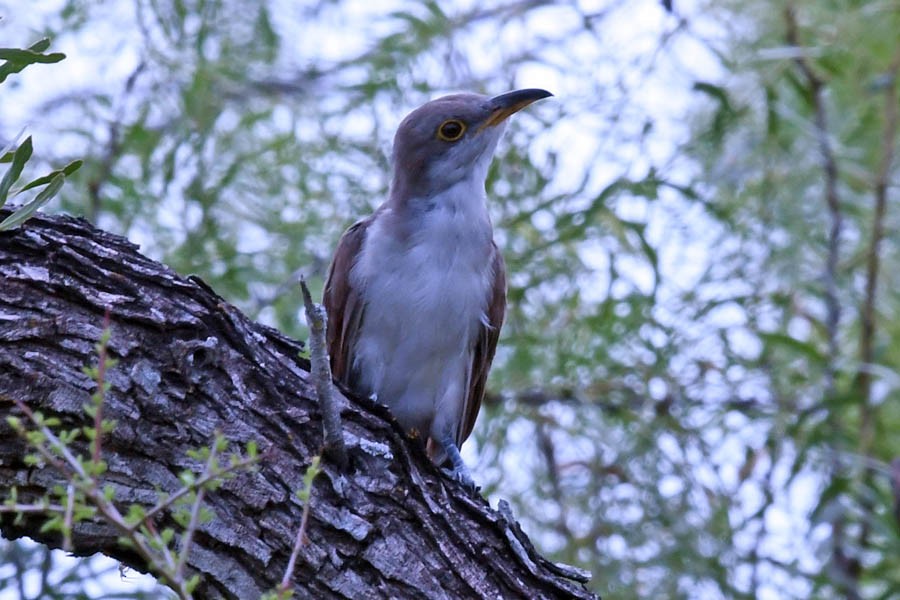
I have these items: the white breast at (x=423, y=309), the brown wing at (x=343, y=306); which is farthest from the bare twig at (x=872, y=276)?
the brown wing at (x=343, y=306)

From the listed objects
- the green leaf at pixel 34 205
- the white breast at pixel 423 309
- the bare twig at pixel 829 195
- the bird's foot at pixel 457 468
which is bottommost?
the green leaf at pixel 34 205

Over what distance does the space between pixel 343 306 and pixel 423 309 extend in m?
0.34

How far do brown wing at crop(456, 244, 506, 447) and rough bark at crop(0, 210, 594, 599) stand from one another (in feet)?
4.88

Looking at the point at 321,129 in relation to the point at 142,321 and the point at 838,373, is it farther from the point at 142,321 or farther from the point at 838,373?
the point at 142,321

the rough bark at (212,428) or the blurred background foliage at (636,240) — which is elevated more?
the blurred background foliage at (636,240)

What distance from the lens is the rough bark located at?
10.6ft

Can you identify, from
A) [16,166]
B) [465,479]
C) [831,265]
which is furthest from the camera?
[831,265]

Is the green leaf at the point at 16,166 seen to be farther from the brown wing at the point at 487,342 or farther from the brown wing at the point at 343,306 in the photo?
the brown wing at the point at 487,342

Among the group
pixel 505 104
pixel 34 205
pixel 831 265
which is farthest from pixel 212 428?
pixel 831 265

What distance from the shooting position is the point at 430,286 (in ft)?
16.2

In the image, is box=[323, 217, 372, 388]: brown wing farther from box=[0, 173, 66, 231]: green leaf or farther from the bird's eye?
box=[0, 173, 66, 231]: green leaf

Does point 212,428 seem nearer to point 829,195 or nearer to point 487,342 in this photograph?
point 487,342

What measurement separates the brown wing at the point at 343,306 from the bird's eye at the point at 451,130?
47 cm

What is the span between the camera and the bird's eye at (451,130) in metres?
5.30
